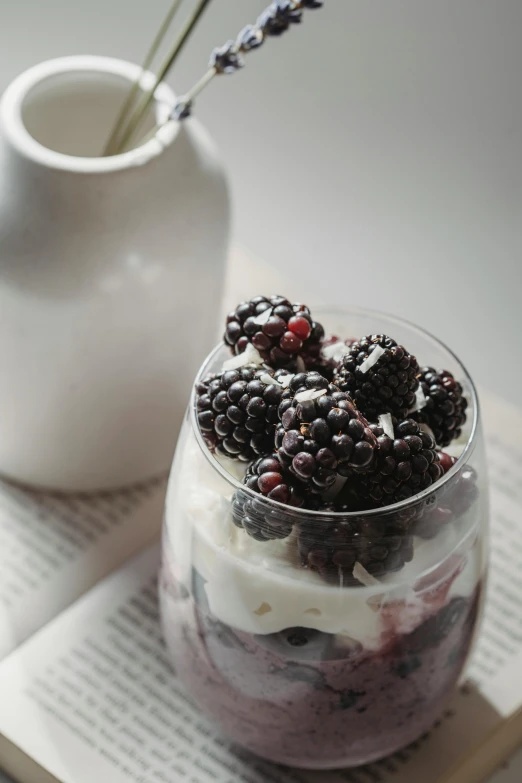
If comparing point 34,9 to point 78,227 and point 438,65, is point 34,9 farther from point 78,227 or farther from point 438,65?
point 78,227

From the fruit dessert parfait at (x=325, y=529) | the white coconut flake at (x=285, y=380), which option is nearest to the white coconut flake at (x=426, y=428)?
the fruit dessert parfait at (x=325, y=529)

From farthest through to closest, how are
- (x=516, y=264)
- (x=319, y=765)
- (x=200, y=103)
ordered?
(x=200, y=103) → (x=516, y=264) → (x=319, y=765)

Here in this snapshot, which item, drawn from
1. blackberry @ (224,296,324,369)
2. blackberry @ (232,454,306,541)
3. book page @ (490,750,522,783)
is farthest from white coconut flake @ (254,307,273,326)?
book page @ (490,750,522,783)

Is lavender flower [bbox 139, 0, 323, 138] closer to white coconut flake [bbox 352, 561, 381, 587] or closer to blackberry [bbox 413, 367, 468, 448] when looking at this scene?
blackberry [bbox 413, 367, 468, 448]

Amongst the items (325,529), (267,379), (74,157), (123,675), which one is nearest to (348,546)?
(325,529)

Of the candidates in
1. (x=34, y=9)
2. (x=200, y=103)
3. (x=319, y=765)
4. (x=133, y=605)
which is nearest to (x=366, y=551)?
(x=319, y=765)
